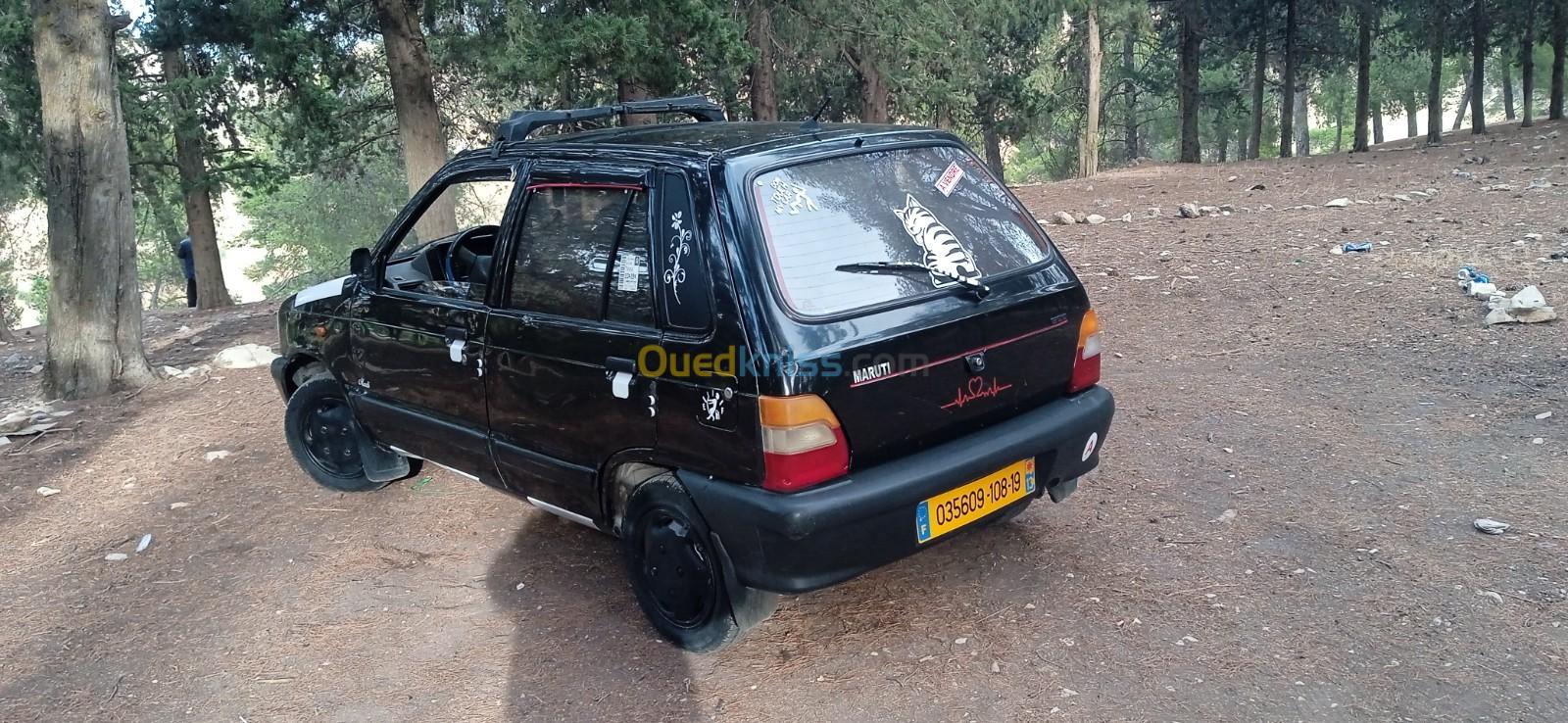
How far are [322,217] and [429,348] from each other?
35956 mm

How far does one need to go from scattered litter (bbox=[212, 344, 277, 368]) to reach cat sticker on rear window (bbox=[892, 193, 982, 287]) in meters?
6.74

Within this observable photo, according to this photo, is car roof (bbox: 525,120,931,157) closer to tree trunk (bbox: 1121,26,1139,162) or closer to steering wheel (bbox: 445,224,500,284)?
steering wheel (bbox: 445,224,500,284)

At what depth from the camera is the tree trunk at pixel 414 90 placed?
37.9ft

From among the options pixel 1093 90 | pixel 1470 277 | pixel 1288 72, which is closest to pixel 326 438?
pixel 1470 277

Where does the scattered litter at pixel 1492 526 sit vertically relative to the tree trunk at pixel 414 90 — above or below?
below

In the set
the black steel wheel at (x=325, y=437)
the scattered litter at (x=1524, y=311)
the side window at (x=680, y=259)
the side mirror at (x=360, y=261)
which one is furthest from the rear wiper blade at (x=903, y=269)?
the scattered litter at (x=1524, y=311)

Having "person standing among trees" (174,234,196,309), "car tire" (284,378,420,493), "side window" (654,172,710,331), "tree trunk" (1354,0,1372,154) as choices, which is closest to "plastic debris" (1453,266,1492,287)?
"side window" (654,172,710,331)

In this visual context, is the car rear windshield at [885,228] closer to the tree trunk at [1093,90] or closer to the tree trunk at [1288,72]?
the tree trunk at [1093,90]

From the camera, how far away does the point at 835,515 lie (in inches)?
130

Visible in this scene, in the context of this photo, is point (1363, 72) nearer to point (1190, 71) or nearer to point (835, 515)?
point (1190, 71)

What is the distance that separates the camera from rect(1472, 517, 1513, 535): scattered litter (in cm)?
430

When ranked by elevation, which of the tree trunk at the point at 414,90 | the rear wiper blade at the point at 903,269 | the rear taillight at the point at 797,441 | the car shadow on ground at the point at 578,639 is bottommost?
the car shadow on ground at the point at 578,639

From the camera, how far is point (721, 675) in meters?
3.77

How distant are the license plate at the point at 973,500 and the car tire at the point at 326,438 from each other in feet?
9.99
